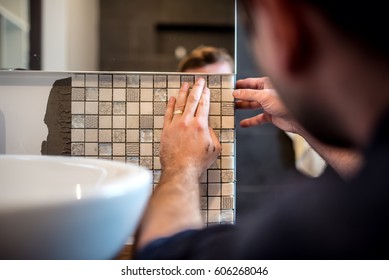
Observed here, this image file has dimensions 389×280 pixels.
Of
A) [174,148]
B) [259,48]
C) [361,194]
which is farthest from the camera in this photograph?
[174,148]

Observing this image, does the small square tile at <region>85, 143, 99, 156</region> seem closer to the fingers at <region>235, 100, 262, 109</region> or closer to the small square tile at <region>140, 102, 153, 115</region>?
the small square tile at <region>140, 102, 153, 115</region>

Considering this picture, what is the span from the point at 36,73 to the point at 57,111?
77 millimetres

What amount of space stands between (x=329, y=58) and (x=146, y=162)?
385 millimetres

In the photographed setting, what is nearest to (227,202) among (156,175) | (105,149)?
(156,175)

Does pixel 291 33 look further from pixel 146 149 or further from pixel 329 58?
pixel 146 149

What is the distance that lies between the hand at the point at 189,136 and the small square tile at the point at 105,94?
11cm

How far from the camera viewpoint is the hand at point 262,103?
0.71m

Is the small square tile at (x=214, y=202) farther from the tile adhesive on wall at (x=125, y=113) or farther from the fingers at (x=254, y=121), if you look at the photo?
the fingers at (x=254, y=121)

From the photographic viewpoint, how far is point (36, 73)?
28.3 inches

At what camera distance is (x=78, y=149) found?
720 millimetres

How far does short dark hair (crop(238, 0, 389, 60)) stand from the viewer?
16.7 inches

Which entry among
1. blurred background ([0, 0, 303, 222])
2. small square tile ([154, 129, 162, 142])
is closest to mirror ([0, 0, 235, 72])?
blurred background ([0, 0, 303, 222])
